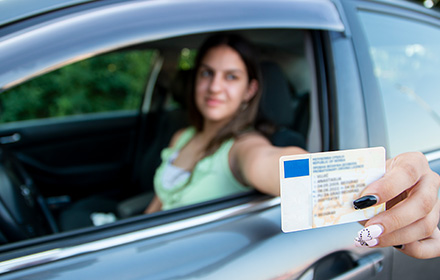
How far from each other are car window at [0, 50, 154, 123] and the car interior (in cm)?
321

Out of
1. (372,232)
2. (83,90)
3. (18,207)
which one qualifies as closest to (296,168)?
(372,232)

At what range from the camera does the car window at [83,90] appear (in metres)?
6.55

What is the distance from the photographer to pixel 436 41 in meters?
1.67

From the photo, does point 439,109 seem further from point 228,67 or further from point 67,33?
point 67,33

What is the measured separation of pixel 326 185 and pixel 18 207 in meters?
1.31

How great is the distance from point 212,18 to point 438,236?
2.74 feet

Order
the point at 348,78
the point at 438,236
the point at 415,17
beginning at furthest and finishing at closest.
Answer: the point at 415,17 → the point at 348,78 → the point at 438,236

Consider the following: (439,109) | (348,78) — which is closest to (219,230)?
(348,78)

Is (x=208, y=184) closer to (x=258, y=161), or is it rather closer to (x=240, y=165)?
(x=240, y=165)

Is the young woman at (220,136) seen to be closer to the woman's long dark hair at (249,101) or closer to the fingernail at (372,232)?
the woman's long dark hair at (249,101)

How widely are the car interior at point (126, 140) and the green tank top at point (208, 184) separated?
Answer: 261 millimetres

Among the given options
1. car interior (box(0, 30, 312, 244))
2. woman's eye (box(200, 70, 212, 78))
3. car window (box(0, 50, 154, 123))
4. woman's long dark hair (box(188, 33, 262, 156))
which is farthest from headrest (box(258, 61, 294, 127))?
car window (box(0, 50, 154, 123))

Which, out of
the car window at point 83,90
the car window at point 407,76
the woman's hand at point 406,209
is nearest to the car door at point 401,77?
the car window at point 407,76

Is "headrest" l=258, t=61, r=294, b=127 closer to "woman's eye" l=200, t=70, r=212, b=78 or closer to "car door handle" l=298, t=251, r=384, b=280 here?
"woman's eye" l=200, t=70, r=212, b=78
